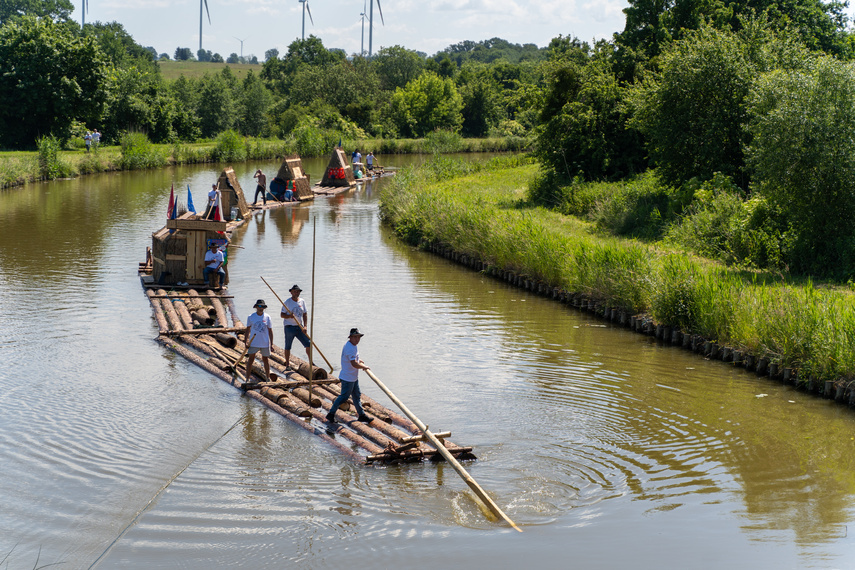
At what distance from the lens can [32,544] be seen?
33.8ft

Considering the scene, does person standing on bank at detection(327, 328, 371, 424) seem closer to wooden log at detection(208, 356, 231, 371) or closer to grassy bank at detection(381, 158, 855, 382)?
wooden log at detection(208, 356, 231, 371)

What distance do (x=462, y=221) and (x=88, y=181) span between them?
30.2 metres

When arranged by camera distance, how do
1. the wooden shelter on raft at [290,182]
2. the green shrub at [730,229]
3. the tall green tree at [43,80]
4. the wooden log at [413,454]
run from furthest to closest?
the tall green tree at [43,80] < the wooden shelter on raft at [290,182] < the green shrub at [730,229] < the wooden log at [413,454]

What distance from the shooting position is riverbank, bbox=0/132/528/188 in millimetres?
48572

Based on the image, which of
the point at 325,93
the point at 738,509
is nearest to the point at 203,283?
the point at 738,509

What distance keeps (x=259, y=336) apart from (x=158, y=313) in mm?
6200

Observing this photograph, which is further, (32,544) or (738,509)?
(738,509)

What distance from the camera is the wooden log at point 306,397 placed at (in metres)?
14.7

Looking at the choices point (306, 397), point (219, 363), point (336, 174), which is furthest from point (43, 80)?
point (306, 397)

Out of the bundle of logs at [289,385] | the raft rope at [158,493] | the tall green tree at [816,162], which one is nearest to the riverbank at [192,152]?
the bundle of logs at [289,385]

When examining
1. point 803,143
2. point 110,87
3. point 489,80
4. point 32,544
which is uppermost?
point 489,80

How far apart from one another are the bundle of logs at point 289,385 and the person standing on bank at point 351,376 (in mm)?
210

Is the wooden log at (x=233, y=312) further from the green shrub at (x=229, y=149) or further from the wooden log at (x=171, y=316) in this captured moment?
the green shrub at (x=229, y=149)

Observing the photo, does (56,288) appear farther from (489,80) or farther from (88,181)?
(489,80)
